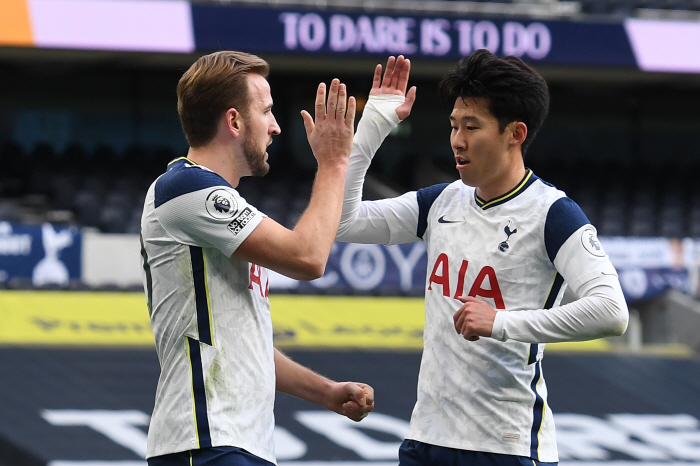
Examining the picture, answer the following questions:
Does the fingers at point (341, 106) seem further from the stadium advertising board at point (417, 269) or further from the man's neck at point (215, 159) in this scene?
the stadium advertising board at point (417, 269)

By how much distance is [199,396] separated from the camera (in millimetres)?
2596

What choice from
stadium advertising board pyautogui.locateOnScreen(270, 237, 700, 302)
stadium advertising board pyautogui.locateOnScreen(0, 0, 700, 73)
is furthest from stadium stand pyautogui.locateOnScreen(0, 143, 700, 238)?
stadium advertising board pyautogui.locateOnScreen(0, 0, 700, 73)

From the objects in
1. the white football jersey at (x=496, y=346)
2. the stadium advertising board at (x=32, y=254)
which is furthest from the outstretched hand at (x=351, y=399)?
the stadium advertising board at (x=32, y=254)

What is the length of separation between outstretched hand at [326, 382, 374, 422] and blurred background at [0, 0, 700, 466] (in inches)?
116

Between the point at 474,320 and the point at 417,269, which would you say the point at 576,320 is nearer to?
the point at 474,320

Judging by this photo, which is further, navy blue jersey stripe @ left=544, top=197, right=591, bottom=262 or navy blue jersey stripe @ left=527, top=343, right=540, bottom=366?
navy blue jersey stripe @ left=527, top=343, right=540, bottom=366

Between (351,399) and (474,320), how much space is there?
1.63 feet

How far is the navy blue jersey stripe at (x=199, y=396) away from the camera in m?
2.57

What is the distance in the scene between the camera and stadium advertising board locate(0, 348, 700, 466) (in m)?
5.75

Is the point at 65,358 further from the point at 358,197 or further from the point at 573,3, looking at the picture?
the point at 573,3

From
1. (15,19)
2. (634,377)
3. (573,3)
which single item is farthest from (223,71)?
(573,3)

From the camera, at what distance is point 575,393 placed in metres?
6.87

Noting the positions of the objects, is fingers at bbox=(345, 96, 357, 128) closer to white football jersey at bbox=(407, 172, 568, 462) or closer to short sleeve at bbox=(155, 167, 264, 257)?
short sleeve at bbox=(155, 167, 264, 257)

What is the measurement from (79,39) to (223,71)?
904 centimetres
